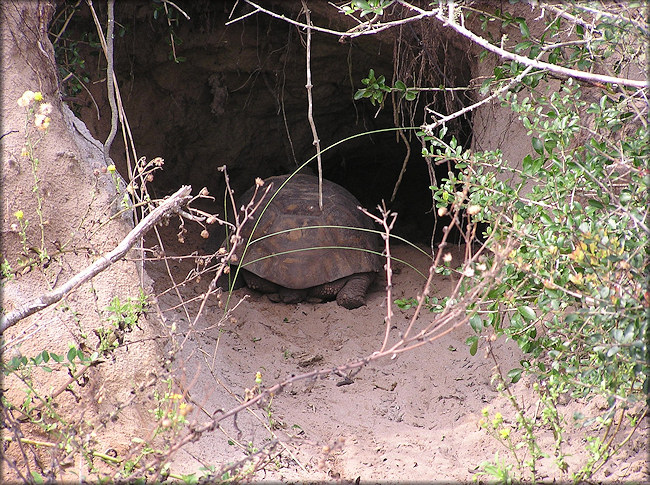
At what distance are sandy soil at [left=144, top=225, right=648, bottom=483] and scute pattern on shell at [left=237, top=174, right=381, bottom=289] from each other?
0.41 m

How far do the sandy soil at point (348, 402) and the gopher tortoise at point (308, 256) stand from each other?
1.16 ft

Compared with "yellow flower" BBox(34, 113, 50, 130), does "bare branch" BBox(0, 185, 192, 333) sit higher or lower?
lower

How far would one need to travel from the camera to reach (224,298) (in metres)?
4.55

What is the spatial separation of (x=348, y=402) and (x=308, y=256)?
5.91ft

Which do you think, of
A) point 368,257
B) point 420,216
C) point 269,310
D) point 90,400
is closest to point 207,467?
point 90,400

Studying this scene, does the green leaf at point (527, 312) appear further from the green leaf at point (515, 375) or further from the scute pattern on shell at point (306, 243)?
the scute pattern on shell at point (306, 243)

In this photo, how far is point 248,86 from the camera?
5340 mm

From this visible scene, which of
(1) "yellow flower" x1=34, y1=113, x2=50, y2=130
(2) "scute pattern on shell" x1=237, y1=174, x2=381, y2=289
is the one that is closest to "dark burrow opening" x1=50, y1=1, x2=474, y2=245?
(2) "scute pattern on shell" x1=237, y1=174, x2=381, y2=289

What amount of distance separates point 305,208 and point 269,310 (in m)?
0.91

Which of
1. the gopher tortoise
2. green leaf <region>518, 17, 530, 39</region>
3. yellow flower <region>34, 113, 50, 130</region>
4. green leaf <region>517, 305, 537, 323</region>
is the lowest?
the gopher tortoise

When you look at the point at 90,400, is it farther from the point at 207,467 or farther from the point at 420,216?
the point at 420,216

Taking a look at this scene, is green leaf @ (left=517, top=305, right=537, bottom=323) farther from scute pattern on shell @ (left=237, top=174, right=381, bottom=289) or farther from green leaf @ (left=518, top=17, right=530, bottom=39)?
scute pattern on shell @ (left=237, top=174, right=381, bottom=289)

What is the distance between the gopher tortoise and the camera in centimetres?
461

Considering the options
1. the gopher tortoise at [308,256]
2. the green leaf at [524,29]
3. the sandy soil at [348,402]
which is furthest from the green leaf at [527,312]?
the gopher tortoise at [308,256]
